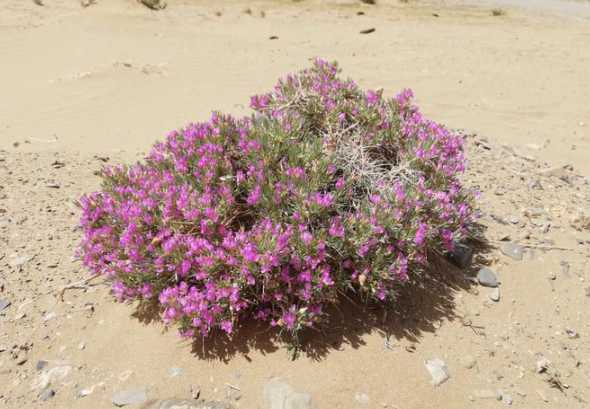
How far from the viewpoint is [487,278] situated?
4082 mm

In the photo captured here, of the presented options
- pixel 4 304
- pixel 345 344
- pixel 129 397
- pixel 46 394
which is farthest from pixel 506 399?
pixel 4 304

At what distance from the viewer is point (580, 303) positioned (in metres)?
3.99

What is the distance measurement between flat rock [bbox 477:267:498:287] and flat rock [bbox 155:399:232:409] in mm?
2305

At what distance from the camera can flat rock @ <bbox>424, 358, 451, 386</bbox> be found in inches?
128

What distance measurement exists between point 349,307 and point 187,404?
4.29 ft

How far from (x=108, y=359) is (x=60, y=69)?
29.8ft

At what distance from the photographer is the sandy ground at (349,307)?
126 inches

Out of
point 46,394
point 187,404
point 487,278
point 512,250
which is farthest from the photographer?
point 512,250

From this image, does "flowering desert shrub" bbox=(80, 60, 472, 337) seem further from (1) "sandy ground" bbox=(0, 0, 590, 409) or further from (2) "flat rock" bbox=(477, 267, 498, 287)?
(2) "flat rock" bbox=(477, 267, 498, 287)

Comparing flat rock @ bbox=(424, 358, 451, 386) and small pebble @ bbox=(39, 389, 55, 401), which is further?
flat rock @ bbox=(424, 358, 451, 386)

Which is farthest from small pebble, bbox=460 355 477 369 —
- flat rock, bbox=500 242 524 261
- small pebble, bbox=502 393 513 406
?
flat rock, bbox=500 242 524 261

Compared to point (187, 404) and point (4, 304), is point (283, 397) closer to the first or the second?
point (187, 404)

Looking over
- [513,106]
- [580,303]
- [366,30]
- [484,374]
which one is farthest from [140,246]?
[366,30]

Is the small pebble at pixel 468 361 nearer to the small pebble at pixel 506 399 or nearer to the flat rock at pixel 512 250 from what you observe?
the small pebble at pixel 506 399
